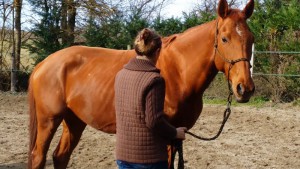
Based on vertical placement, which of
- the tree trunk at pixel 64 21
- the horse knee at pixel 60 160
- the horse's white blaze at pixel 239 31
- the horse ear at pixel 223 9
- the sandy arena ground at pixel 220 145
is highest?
the tree trunk at pixel 64 21

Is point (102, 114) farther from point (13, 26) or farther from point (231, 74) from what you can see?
point (13, 26)

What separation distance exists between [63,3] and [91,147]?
10.4 m

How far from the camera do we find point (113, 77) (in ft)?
12.6

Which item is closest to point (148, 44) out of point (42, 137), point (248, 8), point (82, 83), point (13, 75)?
point (248, 8)

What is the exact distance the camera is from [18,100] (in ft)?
37.0

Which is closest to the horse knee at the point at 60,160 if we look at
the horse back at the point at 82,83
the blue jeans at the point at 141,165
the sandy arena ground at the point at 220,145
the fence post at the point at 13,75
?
the horse back at the point at 82,83

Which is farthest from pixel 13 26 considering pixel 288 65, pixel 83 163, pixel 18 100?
pixel 83 163

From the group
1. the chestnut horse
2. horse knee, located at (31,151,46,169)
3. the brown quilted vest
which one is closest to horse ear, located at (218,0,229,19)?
the chestnut horse

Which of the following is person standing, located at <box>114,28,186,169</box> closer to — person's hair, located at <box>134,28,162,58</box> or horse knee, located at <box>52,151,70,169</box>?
person's hair, located at <box>134,28,162,58</box>

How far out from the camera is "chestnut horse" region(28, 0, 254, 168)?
306 centimetres

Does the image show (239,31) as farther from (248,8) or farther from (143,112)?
(143,112)

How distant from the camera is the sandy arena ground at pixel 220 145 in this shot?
18.0 feet

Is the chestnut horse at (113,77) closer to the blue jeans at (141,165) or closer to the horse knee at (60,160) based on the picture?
the horse knee at (60,160)

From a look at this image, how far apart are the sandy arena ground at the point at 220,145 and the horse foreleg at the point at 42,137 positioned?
109 cm
